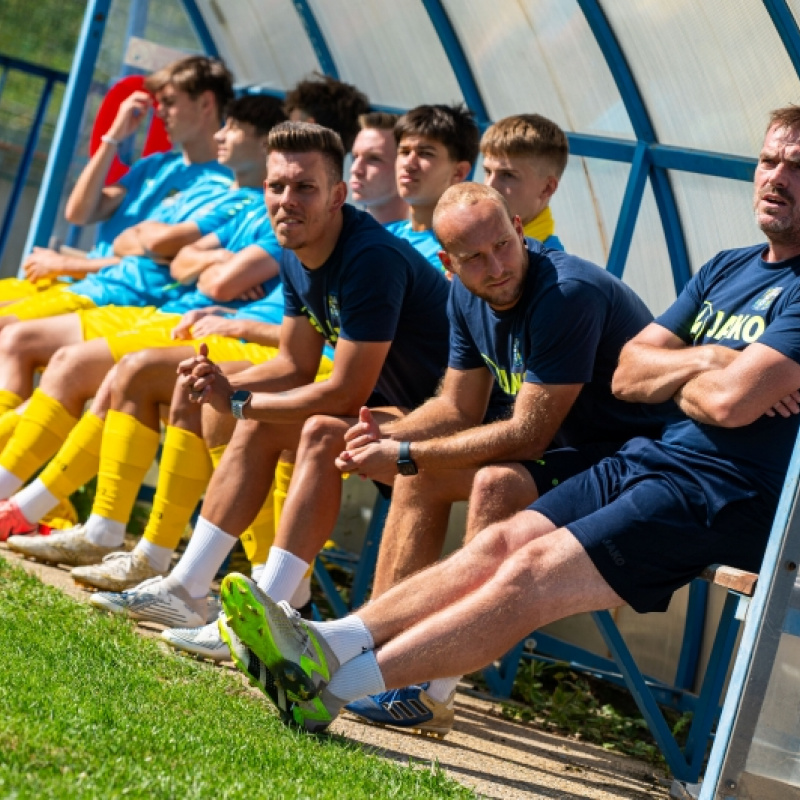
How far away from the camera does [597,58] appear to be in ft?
18.8

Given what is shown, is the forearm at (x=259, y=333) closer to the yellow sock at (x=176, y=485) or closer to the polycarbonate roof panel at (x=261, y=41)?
the yellow sock at (x=176, y=485)

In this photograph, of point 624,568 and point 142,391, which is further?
point 142,391

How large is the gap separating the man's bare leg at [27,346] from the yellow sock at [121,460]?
0.90 metres

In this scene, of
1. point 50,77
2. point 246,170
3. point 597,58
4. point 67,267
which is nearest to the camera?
point 597,58

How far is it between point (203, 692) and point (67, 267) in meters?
3.91

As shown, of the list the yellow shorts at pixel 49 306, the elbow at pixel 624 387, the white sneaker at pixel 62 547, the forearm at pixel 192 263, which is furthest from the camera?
Answer: the yellow shorts at pixel 49 306

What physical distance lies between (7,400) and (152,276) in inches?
37.7

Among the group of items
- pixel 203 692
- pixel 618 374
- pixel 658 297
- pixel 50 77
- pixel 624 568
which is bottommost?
A: pixel 203 692

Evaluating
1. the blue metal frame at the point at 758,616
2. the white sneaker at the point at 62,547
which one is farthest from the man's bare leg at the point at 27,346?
the blue metal frame at the point at 758,616

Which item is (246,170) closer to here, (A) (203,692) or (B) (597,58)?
(B) (597,58)

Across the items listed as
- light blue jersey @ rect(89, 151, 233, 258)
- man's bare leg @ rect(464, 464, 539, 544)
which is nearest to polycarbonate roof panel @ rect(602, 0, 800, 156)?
man's bare leg @ rect(464, 464, 539, 544)

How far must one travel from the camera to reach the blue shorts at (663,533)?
327cm

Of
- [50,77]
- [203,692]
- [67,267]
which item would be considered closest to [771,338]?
[203,692]

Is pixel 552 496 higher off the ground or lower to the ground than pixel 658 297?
lower
